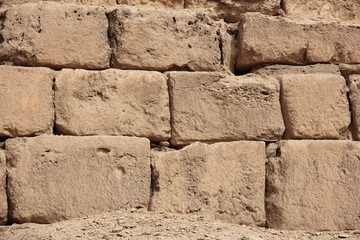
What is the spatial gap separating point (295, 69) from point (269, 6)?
2.18 ft

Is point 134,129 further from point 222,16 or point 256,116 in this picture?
point 222,16

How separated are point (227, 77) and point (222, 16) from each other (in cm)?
73

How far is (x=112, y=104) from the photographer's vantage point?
16.4ft

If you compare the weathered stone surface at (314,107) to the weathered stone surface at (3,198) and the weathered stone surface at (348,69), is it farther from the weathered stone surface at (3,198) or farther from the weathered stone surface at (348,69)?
the weathered stone surface at (3,198)

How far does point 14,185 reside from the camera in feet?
15.4

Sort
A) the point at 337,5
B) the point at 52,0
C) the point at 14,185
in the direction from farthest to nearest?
the point at 337,5
the point at 52,0
the point at 14,185

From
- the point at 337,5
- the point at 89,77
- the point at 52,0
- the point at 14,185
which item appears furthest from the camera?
the point at 337,5

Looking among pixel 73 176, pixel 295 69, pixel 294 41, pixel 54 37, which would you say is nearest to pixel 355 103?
pixel 295 69

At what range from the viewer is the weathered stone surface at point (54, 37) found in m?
5.00

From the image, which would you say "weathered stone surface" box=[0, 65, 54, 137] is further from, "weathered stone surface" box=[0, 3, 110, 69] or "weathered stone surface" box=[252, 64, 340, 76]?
"weathered stone surface" box=[252, 64, 340, 76]

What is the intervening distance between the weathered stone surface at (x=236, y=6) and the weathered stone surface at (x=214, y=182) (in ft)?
4.32

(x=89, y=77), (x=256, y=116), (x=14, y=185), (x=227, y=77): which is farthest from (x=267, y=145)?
(x=14, y=185)

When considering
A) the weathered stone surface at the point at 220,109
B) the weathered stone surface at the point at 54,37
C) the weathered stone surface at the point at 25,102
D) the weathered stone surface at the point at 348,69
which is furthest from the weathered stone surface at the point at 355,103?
the weathered stone surface at the point at 25,102

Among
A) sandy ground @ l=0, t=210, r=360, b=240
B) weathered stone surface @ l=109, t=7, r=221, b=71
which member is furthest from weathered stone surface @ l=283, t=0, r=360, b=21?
sandy ground @ l=0, t=210, r=360, b=240
